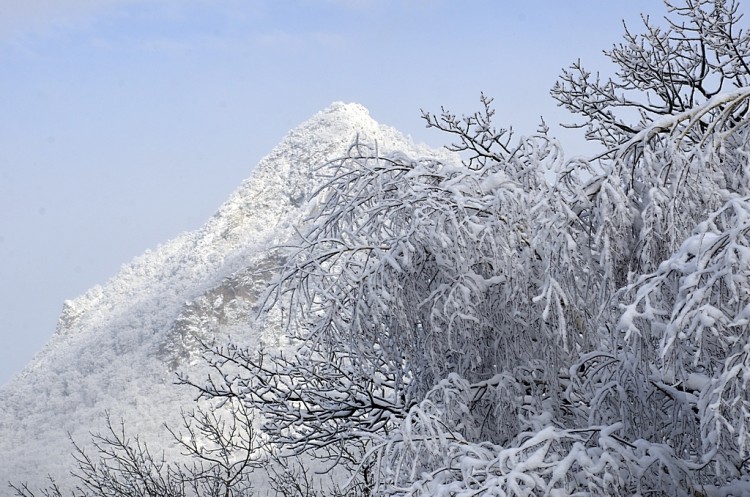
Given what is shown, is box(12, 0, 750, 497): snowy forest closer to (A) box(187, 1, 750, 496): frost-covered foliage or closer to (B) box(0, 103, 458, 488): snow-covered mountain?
(A) box(187, 1, 750, 496): frost-covered foliage

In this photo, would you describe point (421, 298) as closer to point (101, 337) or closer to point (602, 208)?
point (602, 208)

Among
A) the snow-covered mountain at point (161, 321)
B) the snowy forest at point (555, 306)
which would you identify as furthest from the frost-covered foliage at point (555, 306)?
the snow-covered mountain at point (161, 321)

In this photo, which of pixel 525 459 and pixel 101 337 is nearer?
pixel 525 459

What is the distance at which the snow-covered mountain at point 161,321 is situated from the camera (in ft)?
68.3

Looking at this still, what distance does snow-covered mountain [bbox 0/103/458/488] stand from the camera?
2083cm

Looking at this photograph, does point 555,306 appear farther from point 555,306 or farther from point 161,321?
point 161,321

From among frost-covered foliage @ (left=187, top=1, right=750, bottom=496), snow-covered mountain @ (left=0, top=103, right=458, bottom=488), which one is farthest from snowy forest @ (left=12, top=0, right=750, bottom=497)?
snow-covered mountain @ (left=0, top=103, right=458, bottom=488)

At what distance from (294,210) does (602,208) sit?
25960mm

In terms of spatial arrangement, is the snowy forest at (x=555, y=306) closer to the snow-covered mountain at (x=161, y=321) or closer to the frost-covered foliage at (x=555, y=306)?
the frost-covered foliage at (x=555, y=306)

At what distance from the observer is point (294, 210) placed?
29.2 metres

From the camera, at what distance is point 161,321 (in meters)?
25.5

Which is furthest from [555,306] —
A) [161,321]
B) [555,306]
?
[161,321]

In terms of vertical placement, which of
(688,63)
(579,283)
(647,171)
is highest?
(688,63)

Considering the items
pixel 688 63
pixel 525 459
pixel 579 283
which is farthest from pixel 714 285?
pixel 688 63
